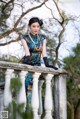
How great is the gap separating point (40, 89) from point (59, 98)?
0.90 feet

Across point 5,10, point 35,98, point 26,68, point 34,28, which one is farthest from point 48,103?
point 5,10

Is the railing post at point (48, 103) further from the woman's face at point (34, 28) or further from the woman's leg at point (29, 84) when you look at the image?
the woman's face at point (34, 28)

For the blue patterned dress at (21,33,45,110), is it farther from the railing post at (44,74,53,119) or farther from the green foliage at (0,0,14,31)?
the green foliage at (0,0,14,31)

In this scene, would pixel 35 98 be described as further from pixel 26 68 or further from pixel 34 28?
pixel 34 28

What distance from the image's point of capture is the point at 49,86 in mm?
4152

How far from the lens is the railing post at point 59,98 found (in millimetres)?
4352

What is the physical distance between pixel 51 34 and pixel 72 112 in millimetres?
3022

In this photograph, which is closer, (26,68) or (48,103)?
(26,68)

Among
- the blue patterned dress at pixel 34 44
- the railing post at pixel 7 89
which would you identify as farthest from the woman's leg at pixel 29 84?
the railing post at pixel 7 89

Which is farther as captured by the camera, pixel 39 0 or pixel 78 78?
pixel 39 0

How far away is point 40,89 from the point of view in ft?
14.5

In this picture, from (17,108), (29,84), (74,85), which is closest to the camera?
(17,108)

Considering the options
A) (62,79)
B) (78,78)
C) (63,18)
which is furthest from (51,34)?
(62,79)

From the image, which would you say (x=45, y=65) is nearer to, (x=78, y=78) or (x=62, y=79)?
(x=62, y=79)
